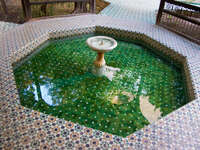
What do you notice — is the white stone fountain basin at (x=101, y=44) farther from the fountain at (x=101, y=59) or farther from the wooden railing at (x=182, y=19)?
the wooden railing at (x=182, y=19)

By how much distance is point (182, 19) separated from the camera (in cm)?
450

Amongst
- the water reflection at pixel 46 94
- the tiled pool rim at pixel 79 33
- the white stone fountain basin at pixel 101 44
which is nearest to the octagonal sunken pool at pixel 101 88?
the water reflection at pixel 46 94

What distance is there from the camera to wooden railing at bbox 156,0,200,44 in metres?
4.27

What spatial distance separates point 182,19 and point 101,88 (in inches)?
111

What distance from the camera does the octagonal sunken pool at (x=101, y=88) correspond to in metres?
2.58

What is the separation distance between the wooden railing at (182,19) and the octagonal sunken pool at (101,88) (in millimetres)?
997

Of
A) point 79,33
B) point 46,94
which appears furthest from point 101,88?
point 79,33

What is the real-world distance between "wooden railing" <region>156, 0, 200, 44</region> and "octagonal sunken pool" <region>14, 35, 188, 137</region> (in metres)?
1.00

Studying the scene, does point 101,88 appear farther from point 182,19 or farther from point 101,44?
point 182,19

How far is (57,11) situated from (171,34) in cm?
309

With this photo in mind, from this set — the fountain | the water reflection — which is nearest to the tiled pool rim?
the water reflection

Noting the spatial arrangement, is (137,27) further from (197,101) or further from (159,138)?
(159,138)

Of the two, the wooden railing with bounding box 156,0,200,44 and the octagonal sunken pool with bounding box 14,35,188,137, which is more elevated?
the wooden railing with bounding box 156,0,200,44

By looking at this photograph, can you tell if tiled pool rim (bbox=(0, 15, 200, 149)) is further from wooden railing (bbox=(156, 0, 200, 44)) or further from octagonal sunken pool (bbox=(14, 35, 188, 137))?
wooden railing (bbox=(156, 0, 200, 44))
